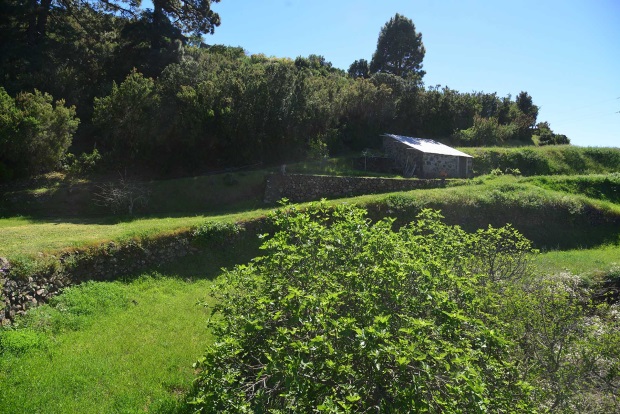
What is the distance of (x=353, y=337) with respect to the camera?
6441 mm

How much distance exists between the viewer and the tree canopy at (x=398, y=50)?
56750mm

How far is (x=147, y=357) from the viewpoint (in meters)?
10.8

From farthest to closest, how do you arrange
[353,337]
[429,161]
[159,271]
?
[429,161], [159,271], [353,337]

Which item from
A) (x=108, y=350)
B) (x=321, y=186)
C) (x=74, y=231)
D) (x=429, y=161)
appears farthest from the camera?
(x=429, y=161)

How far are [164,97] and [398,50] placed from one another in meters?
38.9

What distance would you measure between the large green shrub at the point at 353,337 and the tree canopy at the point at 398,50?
52.7 m

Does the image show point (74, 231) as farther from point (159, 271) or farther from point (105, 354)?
point (105, 354)

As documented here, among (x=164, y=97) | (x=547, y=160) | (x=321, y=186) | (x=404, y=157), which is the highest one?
(x=164, y=97)

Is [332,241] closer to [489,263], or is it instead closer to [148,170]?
[489,263]

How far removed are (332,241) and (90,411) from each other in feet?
20.5

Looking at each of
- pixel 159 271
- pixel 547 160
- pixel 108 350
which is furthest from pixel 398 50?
pixel 108 350

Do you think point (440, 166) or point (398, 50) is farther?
point (398, 50)

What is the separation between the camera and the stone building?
31203 millimetres

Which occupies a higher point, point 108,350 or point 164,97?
point 164,97
